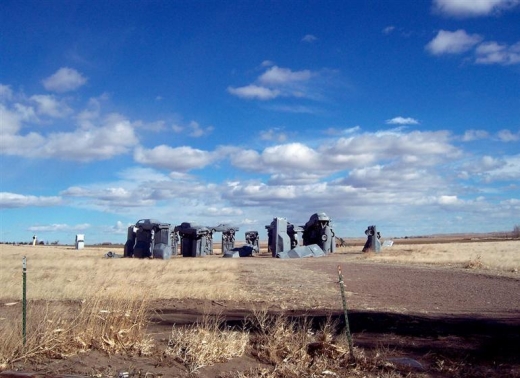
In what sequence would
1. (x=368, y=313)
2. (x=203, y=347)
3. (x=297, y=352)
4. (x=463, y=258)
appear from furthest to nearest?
1. (x=463, y=258)
2. (x=368, y=313)
3. (x=297, y=352)
4. (x=203, y=347)

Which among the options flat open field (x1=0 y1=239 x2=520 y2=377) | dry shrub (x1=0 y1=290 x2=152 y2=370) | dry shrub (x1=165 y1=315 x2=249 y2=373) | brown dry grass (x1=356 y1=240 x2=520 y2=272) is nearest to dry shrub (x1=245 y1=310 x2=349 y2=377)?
flat open field (x1=0 y1=239 x2=520 y2=377)

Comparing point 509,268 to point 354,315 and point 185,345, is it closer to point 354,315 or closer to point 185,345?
point 354,315

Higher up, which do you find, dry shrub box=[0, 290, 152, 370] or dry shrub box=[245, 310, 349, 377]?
dry shrub box=[0, 290, 152, 370]

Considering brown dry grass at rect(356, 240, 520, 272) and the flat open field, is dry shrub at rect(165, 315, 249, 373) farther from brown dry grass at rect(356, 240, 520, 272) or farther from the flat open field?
brown dry grass at rect(356, 240, 520, 272)

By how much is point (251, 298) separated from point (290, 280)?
7649mm

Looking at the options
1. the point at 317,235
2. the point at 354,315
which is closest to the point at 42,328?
the point at 354,315

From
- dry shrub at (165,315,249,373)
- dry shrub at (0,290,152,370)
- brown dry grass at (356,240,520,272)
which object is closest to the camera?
dry shrub at (0,290,152,370)

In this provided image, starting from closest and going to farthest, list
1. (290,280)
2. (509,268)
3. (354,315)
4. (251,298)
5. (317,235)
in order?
(354,315) → (251,298) → (290,280) → (509,268) → (317,235)

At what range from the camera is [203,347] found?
799cm

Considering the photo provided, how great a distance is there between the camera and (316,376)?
7637 mm

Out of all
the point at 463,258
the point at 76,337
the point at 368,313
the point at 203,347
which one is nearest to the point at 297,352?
the point at 203,347

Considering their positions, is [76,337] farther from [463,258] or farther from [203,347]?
[463,258]

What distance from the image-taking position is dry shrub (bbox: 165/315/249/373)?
7.81 m

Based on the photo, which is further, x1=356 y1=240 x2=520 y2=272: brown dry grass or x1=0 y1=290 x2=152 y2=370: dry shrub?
x1=356 y1=240 x2=520 y2=272: brown dry grass
